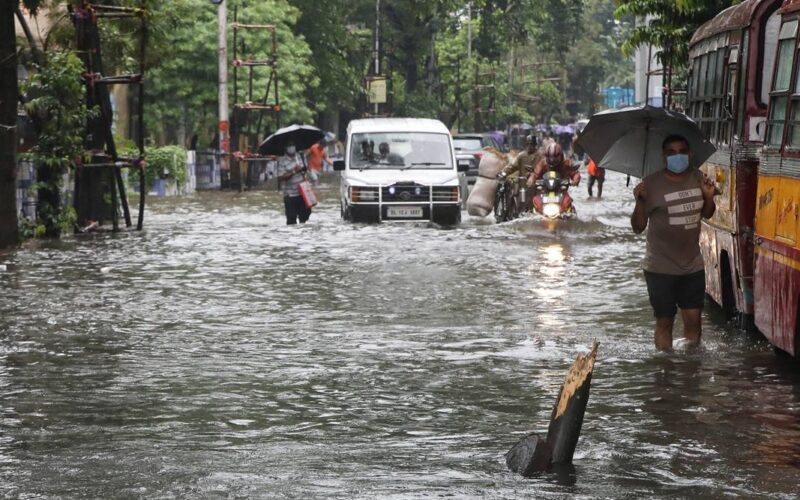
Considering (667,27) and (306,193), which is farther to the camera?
(306,193)

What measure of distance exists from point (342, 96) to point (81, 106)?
37.0 meters

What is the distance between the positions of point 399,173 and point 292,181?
6.16 ft

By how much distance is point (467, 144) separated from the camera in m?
49.2

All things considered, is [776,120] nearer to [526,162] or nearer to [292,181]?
[526,162]

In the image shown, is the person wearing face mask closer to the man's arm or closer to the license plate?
the license plate

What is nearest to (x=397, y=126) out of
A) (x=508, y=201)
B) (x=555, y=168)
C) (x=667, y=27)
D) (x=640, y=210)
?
(x=508, y=201)

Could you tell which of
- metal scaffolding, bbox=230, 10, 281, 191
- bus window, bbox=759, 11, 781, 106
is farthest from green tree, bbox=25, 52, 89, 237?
metal scaffolding, bbox=230, 10, 281, 191

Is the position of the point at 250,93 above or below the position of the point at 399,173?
above

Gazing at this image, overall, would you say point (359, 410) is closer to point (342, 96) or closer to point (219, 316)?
point (219, 316)

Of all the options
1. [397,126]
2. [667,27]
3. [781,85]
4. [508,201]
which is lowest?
[508,201]

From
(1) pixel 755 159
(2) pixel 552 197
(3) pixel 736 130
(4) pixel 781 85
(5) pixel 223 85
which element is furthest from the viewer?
(5) pixel 223 85

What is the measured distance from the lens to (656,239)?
11.9m

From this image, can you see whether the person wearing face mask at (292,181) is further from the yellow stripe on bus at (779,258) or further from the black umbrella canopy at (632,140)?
the yellow stripe on bus at (779,258)

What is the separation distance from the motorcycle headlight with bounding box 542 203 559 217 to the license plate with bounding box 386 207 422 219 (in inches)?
116
